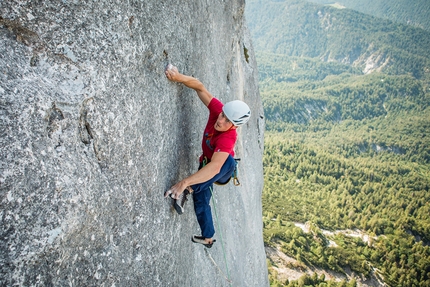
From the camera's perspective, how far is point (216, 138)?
5.33 meters

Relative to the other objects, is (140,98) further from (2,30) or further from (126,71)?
(2,30)

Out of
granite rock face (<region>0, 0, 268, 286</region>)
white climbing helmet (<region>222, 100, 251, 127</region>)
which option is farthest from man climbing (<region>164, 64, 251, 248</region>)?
granite rock face (<region>0, 0, 268, 286</region>)

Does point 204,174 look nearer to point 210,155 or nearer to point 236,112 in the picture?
point 210,155

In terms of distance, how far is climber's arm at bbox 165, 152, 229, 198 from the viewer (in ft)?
16.2

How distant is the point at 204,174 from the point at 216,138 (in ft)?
2.14

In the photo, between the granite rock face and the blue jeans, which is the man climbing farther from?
the granite rock face

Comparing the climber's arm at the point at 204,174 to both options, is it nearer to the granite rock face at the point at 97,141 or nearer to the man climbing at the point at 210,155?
the man climbing at the point at 210,155

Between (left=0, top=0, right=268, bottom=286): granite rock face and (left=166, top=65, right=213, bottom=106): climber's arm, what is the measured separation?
0.13 meters

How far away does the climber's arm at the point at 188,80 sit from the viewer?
5.09 metres

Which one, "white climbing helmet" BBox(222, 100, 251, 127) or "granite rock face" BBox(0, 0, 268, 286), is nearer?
"granite rock face" BBox(0, 0, 268, 286)

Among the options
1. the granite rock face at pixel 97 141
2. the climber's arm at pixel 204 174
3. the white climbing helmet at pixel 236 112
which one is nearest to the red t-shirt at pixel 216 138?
the climber's arm at pixel 204 174

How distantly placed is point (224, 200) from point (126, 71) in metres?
4.60

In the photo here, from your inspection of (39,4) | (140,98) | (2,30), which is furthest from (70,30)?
(140,98)

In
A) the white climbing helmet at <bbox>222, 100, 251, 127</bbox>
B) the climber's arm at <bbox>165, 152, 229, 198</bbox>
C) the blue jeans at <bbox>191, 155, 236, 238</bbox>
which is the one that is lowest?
the blue jeans at <bbox>191, 155, 236, 238</bbox>
